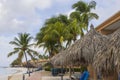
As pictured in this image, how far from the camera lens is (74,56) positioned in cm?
1236

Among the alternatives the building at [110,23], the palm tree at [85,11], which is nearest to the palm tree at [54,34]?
the palm tree at [85,11]

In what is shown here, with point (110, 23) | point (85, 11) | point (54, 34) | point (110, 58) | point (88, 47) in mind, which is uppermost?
point (85, 11)

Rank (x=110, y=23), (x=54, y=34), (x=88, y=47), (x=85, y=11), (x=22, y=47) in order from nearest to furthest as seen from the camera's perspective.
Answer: (x=88, y=47) → (x=110, y=23) → (x=85, y=11) → (x=54, y=34) → (x=22, y=47)

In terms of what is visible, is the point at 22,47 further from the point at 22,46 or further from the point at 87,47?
the point at 87,47

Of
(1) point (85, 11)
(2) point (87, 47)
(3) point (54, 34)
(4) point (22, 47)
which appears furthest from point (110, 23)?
(4) point (22, 47)

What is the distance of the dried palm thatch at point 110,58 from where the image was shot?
6734mm

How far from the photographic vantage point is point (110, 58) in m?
7.03

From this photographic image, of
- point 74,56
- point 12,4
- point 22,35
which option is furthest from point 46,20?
point 74,56

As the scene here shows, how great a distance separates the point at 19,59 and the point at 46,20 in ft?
24.4

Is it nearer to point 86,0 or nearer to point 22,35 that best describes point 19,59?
point 22,35

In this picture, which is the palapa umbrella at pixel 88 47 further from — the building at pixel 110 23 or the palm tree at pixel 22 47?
the palm tree at pixel 22 47

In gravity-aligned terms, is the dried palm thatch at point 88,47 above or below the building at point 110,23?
below

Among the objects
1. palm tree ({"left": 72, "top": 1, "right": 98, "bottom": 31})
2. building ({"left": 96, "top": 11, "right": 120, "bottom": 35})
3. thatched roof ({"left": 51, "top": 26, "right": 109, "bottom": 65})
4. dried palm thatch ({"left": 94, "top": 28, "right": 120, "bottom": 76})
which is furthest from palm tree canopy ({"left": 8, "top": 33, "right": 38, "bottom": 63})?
dried palm thatch ({"left": 94, "top": 28, "right": 120, "bottom": 76})

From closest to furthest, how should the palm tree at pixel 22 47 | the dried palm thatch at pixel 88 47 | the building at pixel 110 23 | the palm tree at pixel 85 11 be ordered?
the dried palm thatch at pixel 88 47 < the building at pixel 110 23 < the palm tree at pixel 85 11 < the palm tree at pixel 22 47
